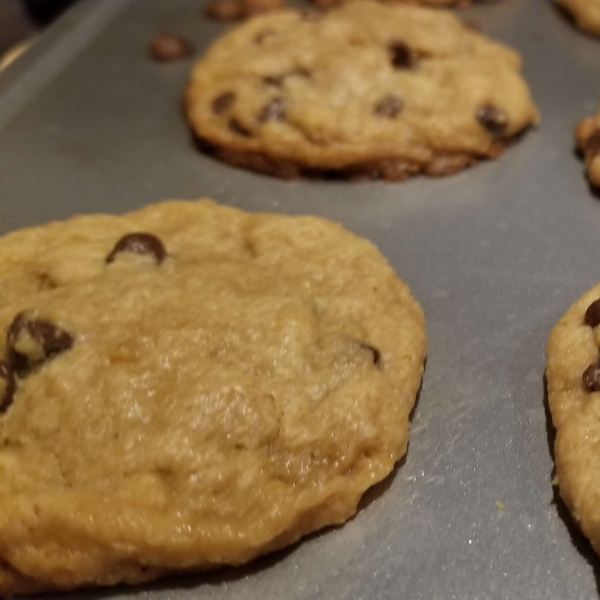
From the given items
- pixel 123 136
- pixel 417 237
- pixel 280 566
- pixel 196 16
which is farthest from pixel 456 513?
pixel 196 16

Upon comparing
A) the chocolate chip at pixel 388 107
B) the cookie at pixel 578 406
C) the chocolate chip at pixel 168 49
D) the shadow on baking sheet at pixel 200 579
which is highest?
the chocolate chip at pixel 168 49

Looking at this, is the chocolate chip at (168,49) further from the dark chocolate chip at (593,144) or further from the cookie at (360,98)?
the dark chocolate chip at (593,144)

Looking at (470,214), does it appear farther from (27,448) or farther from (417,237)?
(27,448)

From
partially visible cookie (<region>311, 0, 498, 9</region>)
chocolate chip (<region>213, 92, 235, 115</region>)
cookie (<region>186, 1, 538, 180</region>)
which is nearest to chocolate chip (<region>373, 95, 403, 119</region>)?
cookie (<region>186, 1, 538, 180</region>)

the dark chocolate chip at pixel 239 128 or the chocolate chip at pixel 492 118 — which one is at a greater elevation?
the dark chocolate chip at pixel 239 128

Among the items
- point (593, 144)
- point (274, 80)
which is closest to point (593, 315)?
point (593, 144)

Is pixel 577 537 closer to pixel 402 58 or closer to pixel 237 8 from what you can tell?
pixel 402 58

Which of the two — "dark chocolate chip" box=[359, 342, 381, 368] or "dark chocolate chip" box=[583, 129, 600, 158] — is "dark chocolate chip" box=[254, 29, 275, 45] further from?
"dark chocolate chip" box=[359, 342, 381, 368]

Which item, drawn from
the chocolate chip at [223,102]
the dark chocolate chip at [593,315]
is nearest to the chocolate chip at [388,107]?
the chocolate chip at [223,102]
